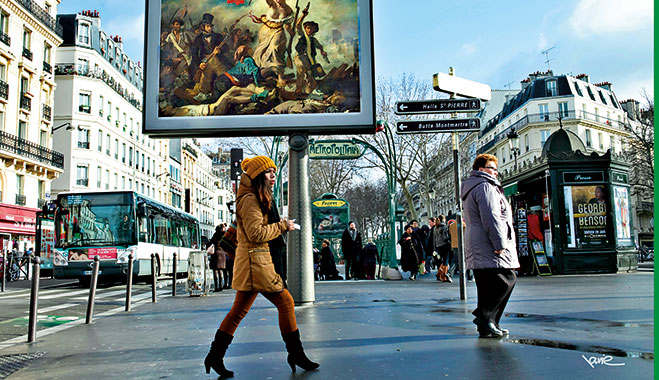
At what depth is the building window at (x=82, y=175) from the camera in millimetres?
51031

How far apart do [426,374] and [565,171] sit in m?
14.7

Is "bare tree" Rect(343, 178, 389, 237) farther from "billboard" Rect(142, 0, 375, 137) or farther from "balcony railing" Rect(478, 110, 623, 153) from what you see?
"billboard" Rect(142, 0, 375, 137)

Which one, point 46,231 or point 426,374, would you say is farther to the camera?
point 46,231

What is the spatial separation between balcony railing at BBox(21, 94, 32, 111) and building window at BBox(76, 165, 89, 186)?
479 inches

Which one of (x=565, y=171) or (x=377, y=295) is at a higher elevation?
(x=565, y=171)

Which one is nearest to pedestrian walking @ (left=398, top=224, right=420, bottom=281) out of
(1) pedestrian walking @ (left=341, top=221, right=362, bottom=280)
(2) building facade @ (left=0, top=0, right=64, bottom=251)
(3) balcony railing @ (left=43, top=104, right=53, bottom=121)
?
(1) pedestrian walking @ (left=341, top=221, right=362, bottom=280)

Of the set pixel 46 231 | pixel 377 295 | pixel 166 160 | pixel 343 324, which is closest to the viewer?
pixel 343 324

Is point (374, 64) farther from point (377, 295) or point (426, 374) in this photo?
point (426, 374)

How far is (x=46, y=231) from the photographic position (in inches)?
787

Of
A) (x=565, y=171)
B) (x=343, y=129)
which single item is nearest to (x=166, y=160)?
(x=565, y=171)

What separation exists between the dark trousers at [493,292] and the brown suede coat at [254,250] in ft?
7.35

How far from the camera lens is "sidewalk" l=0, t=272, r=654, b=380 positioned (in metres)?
4.55

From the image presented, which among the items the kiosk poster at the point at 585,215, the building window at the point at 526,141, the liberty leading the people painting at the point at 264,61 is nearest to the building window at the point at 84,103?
the kiosk poster at the point at 585,215

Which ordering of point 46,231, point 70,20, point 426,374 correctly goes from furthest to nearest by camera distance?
point 70,20 < point 46,231 < point 426,374
